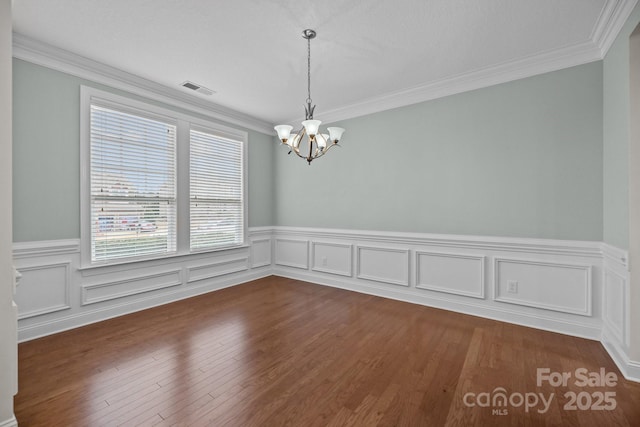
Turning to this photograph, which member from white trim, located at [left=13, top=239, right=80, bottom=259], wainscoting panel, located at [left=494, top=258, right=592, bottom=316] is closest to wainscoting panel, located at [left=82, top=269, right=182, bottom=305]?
white trim, located at [left=13, top=239, right=80, bottom=259]

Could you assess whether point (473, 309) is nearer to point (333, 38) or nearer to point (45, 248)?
point (333, 38)

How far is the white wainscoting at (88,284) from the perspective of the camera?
9.50 feet

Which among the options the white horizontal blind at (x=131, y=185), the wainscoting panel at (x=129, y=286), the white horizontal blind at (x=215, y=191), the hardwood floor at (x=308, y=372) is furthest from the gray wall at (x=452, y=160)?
the white horizontal blind at (x=215, y=191)

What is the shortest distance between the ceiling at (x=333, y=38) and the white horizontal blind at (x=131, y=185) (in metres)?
0.64

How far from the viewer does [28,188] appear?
288 centimetres

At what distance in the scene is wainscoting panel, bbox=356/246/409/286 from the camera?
4105mm

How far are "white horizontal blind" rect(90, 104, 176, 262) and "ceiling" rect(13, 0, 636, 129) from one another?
642mm

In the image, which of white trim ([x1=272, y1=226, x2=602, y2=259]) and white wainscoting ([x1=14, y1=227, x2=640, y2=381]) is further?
white trim ([x1=272, y1=226, x2=602, y2=259])

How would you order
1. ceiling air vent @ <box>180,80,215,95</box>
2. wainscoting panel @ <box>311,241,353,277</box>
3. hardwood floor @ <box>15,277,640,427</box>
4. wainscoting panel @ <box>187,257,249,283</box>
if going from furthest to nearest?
wainscoting panel @ <box>311,241,353,277</box> < wainscoting panel @ <box>187,257,249,283</box> < ceiling air vent @ <box>180,80,215,95</box> < hardwood floor @ <box>15,277,640,427</box>

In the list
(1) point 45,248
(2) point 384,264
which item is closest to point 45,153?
(1) point 45,248

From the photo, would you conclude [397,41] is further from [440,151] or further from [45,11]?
[45,11]

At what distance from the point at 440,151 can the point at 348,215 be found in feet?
5.38

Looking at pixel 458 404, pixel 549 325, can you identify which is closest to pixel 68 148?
pixel 458 404

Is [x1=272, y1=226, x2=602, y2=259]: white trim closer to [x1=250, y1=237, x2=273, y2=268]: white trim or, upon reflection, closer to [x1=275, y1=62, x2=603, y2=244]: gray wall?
[x1=275, y1=62, x2=603, y2=244]: gray wall
